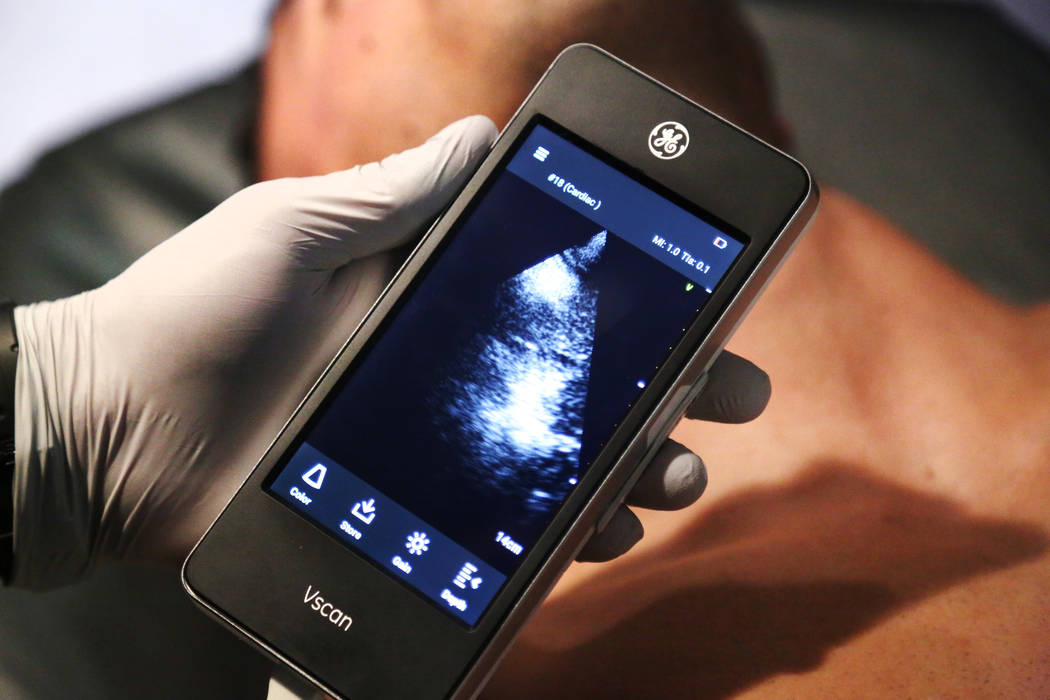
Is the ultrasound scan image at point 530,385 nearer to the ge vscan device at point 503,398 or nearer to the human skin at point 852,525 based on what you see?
the ge vscan device at point 503,398

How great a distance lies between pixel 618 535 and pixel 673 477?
45 millimetres

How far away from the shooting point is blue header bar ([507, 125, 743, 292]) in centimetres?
47

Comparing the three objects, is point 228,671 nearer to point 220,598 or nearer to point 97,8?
point 220,598

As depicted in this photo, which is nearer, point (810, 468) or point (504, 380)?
point (504, 380)

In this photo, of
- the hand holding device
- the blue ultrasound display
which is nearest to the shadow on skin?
the blue ultrasound display

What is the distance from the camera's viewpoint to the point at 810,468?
585 millimetres

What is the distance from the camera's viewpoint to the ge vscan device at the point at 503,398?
0.46 m

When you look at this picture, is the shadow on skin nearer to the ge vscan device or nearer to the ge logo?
the ge vscan device

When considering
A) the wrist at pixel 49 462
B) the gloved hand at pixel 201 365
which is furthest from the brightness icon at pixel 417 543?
the wrist at pixel 49 462

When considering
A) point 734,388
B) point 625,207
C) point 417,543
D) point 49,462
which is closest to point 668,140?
point 625,207

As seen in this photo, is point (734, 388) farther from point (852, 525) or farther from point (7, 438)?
point (7, 438)

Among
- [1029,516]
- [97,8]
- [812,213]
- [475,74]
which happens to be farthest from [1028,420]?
[97,8]

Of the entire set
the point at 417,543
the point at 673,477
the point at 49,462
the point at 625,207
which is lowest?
the point at 49,462

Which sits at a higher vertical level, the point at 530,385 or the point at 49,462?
the point at 530,385
